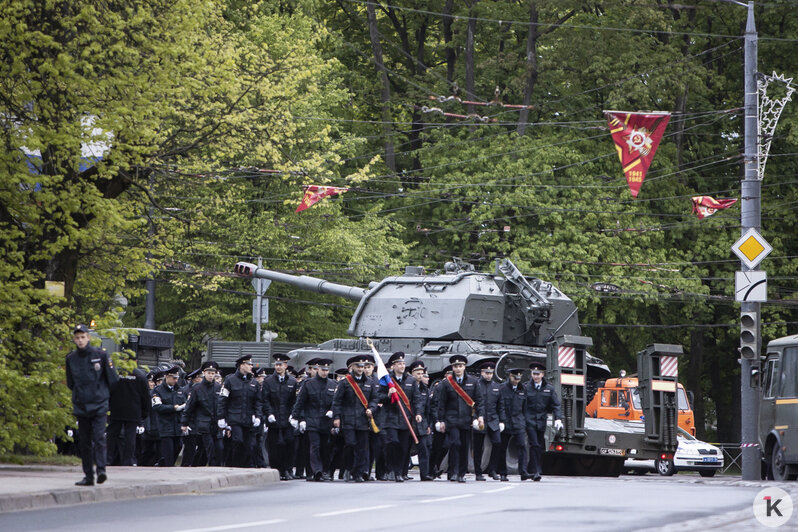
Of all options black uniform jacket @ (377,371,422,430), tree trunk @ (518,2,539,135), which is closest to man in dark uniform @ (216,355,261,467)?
black uniform jacket @ (377,371,422,430)

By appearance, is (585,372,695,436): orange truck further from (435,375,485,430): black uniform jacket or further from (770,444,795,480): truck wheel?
(435,375,485,430): black uniform jacket

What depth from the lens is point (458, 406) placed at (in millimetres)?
22531

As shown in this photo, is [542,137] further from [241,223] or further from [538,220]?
[241,223]

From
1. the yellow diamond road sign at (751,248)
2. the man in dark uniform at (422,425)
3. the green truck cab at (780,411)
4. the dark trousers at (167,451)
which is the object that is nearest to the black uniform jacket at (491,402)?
the man in dark uniform at (422,425)

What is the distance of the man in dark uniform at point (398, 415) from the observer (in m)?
22.0

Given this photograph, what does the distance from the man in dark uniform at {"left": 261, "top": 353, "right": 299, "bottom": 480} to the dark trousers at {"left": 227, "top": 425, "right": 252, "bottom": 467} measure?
0.42 m

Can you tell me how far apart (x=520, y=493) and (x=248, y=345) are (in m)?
16.4

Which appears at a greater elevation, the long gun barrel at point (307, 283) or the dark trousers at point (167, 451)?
the long gun barrel at point (307, 283)

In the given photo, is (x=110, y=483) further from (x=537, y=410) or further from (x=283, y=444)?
(x=537, y=410)

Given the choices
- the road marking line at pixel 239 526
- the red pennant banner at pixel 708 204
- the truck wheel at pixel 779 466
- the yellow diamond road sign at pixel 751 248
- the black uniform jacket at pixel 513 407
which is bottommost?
the road marking line at pixel 239 526

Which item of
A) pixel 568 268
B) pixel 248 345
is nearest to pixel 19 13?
pixel 248 345

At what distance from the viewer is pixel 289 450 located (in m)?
23.2

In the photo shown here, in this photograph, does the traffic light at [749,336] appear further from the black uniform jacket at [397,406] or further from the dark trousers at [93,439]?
the dark trousers at [93,439]

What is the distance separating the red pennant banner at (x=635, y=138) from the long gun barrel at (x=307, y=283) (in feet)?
21.9
